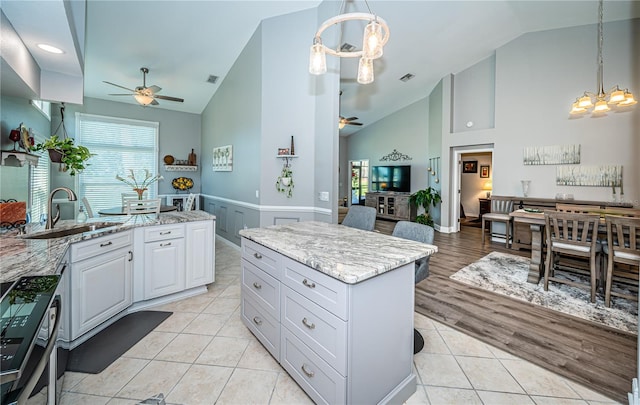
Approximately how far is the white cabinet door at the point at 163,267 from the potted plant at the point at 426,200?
5.56m

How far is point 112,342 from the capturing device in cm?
216

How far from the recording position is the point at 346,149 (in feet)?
36.2

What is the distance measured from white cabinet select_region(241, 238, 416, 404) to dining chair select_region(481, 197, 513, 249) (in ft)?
15.1

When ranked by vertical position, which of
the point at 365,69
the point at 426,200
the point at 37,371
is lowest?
the point at 37,371

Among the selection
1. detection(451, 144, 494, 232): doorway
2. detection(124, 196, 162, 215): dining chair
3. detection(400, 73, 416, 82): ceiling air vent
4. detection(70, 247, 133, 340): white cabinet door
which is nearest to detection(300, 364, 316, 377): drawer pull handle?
detection(70, 247, 133, 340): white cabinet door

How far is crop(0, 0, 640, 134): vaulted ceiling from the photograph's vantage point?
375 cm

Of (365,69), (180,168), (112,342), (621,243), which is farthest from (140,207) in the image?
(621,243)

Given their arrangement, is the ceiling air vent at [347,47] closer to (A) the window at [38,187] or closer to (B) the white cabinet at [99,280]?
(B) the white cabinet at [99,280]

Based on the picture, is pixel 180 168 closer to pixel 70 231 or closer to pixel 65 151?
pixel 65 151

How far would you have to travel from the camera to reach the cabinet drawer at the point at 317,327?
1347 mm

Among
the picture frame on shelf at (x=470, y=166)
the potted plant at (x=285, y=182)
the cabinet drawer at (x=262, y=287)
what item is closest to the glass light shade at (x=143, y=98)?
the potted plant at (x=285, y=182)

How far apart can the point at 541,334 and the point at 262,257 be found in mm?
2485

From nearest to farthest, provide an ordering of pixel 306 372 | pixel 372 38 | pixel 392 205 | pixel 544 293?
pixel 306 372, pixel 372 38, pixel 544 293, pixel 392 205

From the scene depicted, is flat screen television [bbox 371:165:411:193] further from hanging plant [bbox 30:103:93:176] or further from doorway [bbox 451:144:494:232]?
hanging plant [bbox 30:103:93:176]
